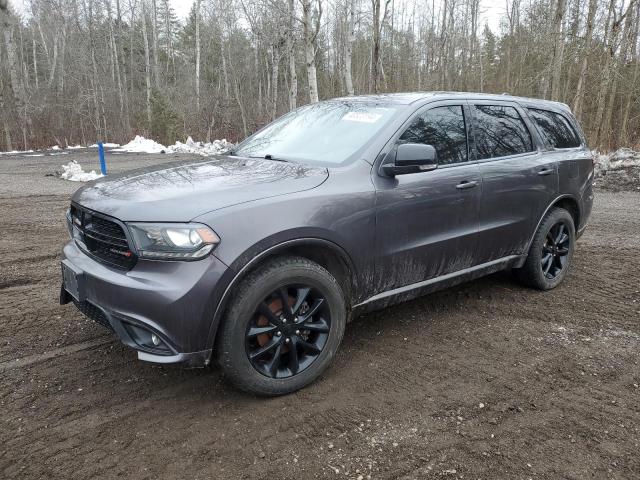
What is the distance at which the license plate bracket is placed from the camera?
2770 millimetres

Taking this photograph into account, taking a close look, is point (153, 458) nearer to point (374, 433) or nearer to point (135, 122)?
point (374, 433)

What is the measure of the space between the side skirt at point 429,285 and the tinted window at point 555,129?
1.20 metres

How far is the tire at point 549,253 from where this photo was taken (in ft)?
14.8

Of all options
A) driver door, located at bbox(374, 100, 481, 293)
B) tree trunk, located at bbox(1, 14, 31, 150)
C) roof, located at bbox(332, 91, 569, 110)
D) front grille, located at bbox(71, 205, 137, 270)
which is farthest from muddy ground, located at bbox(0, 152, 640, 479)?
tree trunk, located at bbox(1, 14, 31, 150)

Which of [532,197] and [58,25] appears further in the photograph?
[58,25]

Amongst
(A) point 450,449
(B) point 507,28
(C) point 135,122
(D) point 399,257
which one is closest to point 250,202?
→ (D) point 399,257

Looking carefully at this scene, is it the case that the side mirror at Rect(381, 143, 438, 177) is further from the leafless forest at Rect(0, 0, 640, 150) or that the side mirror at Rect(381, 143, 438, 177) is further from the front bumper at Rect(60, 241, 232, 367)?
the leafless forest at Rect(0, 0, 640, 150)

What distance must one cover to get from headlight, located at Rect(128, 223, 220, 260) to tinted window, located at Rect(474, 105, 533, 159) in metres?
2.43

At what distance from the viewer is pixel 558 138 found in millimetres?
4730

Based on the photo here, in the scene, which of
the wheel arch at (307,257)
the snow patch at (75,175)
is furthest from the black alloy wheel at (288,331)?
Answer: the snow patch at (75,175)

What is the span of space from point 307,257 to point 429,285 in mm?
1101

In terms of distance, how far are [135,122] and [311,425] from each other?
1294 inches

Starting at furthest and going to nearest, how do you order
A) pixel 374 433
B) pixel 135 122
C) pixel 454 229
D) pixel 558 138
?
pixel 135 122 < pixel 558 138 < pixel 454 229 < pixel 374 433

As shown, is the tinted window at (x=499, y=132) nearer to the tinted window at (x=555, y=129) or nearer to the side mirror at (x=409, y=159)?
the tinted window at (x=555, y=129)
